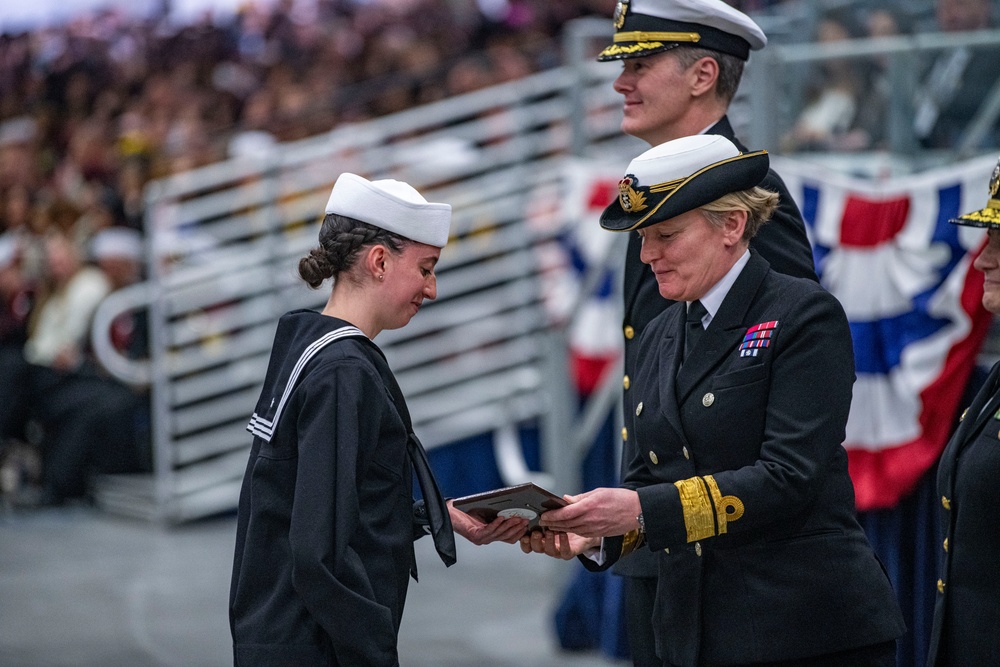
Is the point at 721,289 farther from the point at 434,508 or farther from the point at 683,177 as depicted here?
the point at 434,508

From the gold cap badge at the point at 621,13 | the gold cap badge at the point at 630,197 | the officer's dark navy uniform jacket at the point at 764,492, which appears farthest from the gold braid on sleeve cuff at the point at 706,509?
the gold cap badge at the point at 621,13

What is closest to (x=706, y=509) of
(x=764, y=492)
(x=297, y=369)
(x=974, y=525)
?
(x=764, y=492)

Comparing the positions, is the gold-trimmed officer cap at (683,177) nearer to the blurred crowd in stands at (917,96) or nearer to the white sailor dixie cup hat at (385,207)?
the white sailor dixie cup hat at (385,207)

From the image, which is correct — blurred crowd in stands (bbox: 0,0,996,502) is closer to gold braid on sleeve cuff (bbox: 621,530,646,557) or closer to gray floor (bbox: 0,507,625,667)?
gray floor (bbox: 0,507,625,667)

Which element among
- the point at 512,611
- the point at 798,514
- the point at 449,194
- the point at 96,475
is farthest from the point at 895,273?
the point at 96,475

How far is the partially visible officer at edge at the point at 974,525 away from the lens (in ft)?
8.45

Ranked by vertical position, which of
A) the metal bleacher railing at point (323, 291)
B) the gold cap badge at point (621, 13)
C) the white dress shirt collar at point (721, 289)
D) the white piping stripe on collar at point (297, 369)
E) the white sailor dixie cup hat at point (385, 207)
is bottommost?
the metal bleacher railing at point (323, 291)

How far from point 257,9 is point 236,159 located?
18.9ft

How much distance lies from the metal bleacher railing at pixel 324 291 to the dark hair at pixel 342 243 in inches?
190

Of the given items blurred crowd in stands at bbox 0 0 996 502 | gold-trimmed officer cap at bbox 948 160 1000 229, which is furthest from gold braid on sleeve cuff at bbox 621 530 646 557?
blurred crowd in stands at bbox 0 0 996 502

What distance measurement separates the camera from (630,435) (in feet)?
9.64

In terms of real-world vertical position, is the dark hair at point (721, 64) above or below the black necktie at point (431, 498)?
above

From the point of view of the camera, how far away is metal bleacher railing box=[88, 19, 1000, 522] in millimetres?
7879

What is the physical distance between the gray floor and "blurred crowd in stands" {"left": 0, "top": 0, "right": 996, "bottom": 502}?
84 centimetres
